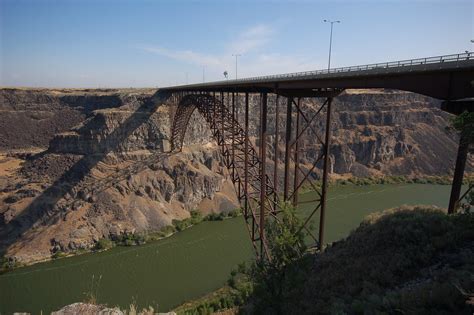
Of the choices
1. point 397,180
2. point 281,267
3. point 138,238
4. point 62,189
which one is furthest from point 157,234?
point 397,180

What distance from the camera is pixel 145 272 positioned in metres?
25.1

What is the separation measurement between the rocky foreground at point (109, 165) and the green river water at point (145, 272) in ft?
8.97

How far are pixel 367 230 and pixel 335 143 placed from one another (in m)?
42.7

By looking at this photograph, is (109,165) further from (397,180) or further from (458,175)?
(397,180)

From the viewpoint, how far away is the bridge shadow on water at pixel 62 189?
97.1 ft

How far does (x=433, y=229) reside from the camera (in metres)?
12.1

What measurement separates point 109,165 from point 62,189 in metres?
5.25

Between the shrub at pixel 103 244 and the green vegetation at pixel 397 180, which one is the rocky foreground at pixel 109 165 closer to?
the shrub at pixel 103 244

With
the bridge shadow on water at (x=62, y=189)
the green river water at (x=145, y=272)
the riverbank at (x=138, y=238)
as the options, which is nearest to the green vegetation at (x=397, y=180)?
the green river water at (x=145, y=272)

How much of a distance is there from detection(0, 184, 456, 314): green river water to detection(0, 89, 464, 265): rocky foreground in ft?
8.97

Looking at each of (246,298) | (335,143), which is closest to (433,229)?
(246,298)

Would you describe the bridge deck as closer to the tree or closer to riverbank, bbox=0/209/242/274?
the tree

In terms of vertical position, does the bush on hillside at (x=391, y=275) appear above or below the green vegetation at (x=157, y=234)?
above

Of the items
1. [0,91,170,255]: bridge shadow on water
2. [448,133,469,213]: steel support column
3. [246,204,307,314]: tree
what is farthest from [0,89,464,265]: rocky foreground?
[448,133,469,213]: steel support column
